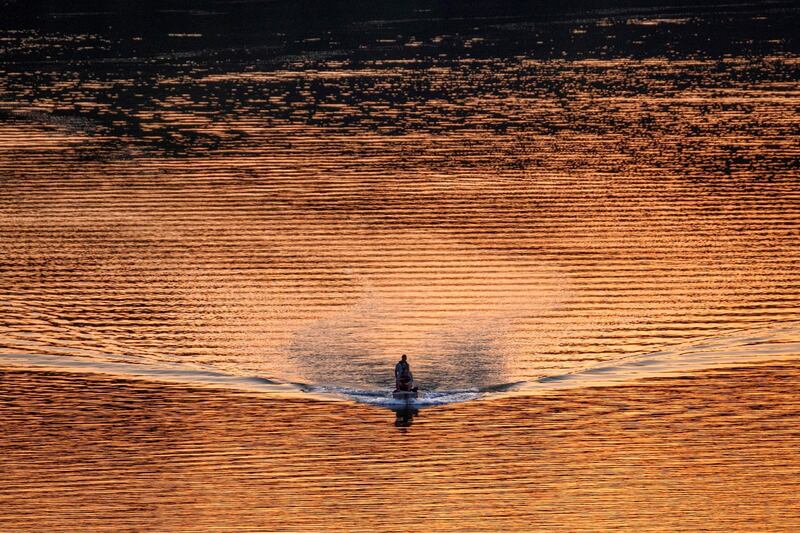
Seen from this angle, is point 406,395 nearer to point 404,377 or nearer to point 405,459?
point 404,377

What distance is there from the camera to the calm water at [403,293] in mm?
32719

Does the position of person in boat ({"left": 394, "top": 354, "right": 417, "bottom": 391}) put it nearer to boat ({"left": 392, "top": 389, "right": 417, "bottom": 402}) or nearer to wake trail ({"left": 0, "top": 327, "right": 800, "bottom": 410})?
boat ({"left": 392, "top": 389, "right": 417, "bottom": 402})

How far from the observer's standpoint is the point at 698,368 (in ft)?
126

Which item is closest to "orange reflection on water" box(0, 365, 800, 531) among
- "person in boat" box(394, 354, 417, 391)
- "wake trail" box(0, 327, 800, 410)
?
"wake trail" box(0, 327, 800, 410)

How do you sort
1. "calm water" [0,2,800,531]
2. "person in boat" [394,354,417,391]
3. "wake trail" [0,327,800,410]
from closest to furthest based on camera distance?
1. "calm water" [0,2,800,531]
2. "person in boat" [394,354,417,391]
3. "wake trail" [0,327,800,410]

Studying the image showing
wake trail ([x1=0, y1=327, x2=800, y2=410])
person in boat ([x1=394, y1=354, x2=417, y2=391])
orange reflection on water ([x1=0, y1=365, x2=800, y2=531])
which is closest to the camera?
orange reflection on water ([x1=0, y1=365, x2=800, y2=531])

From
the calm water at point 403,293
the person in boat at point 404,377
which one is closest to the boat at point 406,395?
the person in boat at point 404,377

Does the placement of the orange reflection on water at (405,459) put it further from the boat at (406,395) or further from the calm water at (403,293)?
the boat at (406,395)

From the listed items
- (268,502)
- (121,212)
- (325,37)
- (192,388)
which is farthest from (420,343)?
(325,37)

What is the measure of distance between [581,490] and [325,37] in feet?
217

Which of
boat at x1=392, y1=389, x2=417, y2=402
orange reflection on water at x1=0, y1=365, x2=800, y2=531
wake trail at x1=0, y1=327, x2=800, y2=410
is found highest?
boat at x1=392, y1=389, x2=417, y2=402

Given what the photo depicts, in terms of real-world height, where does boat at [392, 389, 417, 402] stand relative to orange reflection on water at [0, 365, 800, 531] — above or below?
above

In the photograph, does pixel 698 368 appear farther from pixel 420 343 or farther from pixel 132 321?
pixel 132 321

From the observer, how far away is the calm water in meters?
32.7
